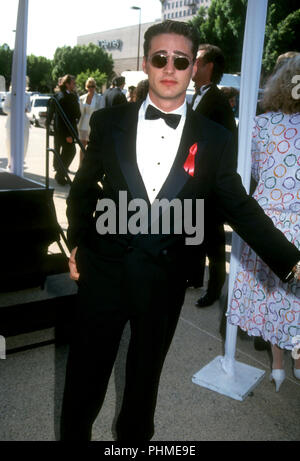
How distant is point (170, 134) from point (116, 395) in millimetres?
1843

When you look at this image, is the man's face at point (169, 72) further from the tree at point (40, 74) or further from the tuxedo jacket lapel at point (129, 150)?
the tree at point (40, 74)

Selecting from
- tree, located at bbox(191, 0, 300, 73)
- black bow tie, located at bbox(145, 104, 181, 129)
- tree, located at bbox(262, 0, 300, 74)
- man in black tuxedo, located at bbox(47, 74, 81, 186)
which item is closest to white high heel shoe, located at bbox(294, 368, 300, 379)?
black bow tie, located at bbox(145, 104, 181, 129)

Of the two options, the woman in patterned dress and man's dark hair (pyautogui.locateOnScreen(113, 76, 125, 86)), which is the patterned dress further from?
man's dark hair (pyautogui.locateOnScreen(113, 76, 125, 86))

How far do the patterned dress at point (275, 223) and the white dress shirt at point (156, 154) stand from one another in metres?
1.11

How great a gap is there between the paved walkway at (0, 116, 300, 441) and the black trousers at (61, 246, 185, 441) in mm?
590

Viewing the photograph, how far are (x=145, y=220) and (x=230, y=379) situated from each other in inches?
71.2

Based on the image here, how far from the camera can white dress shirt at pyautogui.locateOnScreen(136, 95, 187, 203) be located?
192cm

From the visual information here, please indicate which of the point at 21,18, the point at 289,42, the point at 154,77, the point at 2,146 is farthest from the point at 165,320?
the point at 289,42

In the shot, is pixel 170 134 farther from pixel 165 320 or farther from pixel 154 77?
pixel 165 320

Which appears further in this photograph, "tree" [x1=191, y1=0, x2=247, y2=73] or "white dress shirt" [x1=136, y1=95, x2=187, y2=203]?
"tree" [x1=191, y1=0, x2=247, y2=73]

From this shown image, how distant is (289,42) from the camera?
30.2 metres

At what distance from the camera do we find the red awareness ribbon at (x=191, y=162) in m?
1.90

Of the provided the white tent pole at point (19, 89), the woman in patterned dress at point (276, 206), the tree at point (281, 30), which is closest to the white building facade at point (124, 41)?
the tree at point (281, 30)
